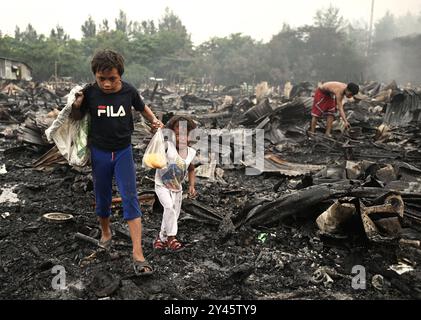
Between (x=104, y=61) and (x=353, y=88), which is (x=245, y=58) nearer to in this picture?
(x=353, y=88)

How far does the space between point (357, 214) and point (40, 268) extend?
9.16ft

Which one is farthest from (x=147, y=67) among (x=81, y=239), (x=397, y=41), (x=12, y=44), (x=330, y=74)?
(x=81, y=239)

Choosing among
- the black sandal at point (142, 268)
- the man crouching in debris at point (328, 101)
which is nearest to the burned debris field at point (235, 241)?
the black sandal at point (142, 268)

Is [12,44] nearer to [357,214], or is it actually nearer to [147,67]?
[147,67]

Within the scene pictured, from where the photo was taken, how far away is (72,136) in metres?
3.12

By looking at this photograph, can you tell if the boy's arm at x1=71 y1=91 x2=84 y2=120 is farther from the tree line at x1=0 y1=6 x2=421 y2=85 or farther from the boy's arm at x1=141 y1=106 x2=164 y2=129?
the tree line at x1=0 y1=6 x2=421 y2=85

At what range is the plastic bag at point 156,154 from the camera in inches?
123

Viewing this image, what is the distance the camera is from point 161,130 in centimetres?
320

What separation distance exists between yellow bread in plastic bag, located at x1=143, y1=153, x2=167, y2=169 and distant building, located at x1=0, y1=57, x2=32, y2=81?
98.9 ft

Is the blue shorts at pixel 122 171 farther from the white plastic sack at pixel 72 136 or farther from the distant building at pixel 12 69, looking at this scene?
the distant building at pixel 12 69

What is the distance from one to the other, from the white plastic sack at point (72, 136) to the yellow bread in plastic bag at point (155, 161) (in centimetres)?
53

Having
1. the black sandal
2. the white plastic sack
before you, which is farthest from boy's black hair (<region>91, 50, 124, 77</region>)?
the black sandal

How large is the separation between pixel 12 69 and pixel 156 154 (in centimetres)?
3192
